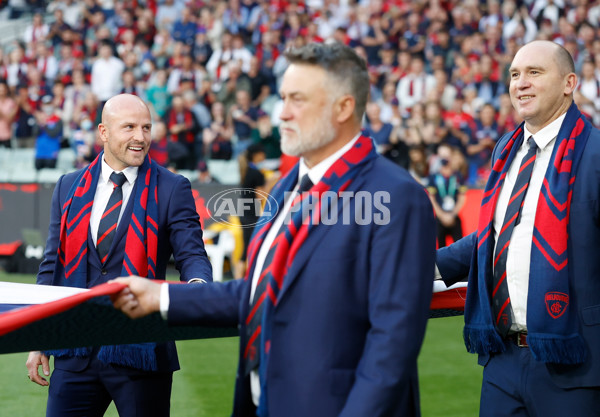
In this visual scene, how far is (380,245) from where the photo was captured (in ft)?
7.79

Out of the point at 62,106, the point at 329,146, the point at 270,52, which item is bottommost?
the point at 329,146

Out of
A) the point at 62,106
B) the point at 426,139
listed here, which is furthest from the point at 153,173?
the point at 62,106

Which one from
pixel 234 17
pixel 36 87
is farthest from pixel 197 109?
pixel 36 87

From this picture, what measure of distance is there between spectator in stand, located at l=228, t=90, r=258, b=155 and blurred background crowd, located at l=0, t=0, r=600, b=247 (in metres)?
0.02

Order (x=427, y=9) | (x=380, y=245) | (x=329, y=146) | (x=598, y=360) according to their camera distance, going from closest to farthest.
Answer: (x=380, y=245)
(x=329, y=146)
(x=598, y=360)
(x=427, y=9)

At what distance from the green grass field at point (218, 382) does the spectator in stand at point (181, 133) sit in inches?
221

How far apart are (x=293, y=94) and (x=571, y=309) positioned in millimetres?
1417

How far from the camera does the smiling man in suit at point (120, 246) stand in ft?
12.1

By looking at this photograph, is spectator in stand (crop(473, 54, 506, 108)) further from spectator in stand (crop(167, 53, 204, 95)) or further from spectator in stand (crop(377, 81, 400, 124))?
spectator in stand (crop(167, 53, 204, 95))

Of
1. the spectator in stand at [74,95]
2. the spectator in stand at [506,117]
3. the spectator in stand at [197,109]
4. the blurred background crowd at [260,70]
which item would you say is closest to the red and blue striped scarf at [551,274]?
the blurred background crowd at [260,70]

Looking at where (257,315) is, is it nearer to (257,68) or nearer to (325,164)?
(325,164)

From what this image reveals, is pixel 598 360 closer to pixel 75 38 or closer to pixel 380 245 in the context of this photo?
pixel 380 245

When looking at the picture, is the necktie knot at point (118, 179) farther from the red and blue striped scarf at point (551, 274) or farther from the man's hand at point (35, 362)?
the red and blue striped scarf at point (551, 274)

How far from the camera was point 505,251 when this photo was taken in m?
3.38
